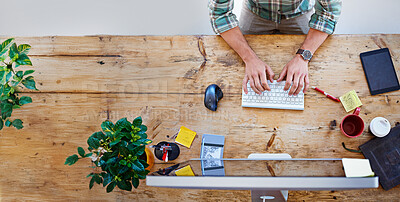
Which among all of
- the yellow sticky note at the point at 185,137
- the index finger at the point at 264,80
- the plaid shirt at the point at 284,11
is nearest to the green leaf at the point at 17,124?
the yellow sticky note at the point at 185,137

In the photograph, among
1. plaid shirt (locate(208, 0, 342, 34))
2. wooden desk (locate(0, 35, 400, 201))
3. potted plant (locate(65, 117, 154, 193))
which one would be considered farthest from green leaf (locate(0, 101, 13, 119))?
plaid shirt (locate(208, 0, 342, 34))

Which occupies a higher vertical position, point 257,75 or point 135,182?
point 257,75

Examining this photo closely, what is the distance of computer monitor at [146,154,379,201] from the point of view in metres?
0.69

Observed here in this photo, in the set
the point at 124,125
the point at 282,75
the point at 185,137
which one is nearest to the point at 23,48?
the point at 124,125

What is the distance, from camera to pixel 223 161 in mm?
867

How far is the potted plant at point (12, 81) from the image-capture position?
3.45 ft

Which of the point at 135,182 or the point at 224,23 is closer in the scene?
the point at 135,182

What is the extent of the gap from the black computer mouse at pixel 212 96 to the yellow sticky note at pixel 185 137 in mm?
145

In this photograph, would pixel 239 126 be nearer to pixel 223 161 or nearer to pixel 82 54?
pixel 223 161

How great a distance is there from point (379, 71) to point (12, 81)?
1640 millimetres

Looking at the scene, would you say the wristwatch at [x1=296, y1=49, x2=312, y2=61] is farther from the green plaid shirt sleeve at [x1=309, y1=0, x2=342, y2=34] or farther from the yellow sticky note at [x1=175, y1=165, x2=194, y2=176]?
the yellow sticky note at [x1=175, y1=165, x2=194, y2=176]

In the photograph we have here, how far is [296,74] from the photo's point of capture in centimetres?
116

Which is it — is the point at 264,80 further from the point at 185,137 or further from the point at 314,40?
the point at 185,137

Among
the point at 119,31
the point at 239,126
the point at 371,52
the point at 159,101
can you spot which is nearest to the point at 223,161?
the point at 239,126
